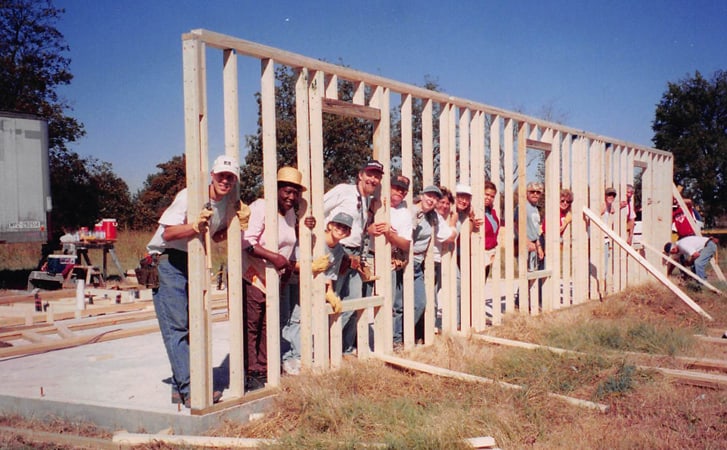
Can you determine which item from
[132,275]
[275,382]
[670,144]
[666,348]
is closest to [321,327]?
[275,382]

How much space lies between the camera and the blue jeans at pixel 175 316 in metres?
5.05

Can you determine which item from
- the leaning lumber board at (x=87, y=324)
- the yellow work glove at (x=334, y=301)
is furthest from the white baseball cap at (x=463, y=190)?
the leaning lumber board at (x=87, y=324)

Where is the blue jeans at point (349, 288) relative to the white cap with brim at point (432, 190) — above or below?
below

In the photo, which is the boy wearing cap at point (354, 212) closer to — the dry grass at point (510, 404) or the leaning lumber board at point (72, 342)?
the dry grass at point (510, 404)

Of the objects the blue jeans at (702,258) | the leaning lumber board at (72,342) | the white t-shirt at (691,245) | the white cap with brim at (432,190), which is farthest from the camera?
the white t-shirt at (691,245)

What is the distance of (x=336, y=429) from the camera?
14.8ft

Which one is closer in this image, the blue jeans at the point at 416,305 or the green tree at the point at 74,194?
the blue jeans at the point at 416,305

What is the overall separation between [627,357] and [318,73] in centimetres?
397

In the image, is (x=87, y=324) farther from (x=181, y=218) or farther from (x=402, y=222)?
(x=181, y=218)

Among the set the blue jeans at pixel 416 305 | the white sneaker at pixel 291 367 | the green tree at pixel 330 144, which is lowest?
the white sneaker at pixel 291 367

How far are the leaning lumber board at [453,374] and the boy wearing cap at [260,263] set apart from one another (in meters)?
1.28

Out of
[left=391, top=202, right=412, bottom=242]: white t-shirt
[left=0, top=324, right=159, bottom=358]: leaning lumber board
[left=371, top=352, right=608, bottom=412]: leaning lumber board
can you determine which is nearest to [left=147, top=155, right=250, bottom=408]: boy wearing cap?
[left=371, top=352, right=608, bottom=412]: leaning lumber board

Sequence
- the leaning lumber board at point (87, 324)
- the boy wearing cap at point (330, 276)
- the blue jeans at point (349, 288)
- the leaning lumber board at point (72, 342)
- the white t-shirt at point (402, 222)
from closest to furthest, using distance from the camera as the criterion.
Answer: the boy wearing cap at point (330, 276)
the blue jeans at point (349, 288)
the white t-shirt at point (402, 222)
the leaning lumber board at point (72, 342)
the leaning lumber board at point (87, 324)

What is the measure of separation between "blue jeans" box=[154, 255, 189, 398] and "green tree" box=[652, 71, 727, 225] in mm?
30179
